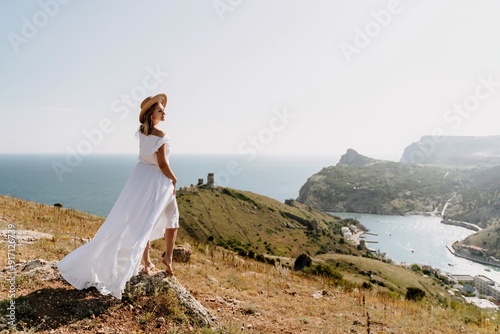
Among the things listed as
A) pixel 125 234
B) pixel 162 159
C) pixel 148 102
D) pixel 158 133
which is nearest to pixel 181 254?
pixel 125 234

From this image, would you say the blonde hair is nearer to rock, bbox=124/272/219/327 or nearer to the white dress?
the white dress

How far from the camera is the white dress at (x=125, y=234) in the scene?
5.11 metres

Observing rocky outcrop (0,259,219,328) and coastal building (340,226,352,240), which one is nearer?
rocky outcrop (0,259,219,328)

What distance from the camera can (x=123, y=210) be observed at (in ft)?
17.4

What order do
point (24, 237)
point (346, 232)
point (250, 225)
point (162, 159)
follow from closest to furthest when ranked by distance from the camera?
point (162, 159) → point (24, 237) → point (250, 225) → point (346, 232)

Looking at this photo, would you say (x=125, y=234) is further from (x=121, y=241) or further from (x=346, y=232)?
(x=346, y=232)

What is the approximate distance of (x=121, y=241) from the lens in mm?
5211

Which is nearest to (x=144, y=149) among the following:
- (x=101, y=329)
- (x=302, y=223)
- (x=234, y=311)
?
(x=101, y=329)

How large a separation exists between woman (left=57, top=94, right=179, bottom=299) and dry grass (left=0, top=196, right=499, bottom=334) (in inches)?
24.4

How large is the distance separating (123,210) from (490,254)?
17568 cm

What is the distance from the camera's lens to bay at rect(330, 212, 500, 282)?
130625mm

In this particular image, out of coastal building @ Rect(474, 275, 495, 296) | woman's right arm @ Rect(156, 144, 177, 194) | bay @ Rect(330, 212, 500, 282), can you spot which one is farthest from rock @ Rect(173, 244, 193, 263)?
bay @ Rect(330, 212, 500, 282)

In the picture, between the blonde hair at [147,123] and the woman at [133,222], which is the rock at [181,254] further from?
the blonde hair at [147,123]

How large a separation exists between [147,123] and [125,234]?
6.26 ft
